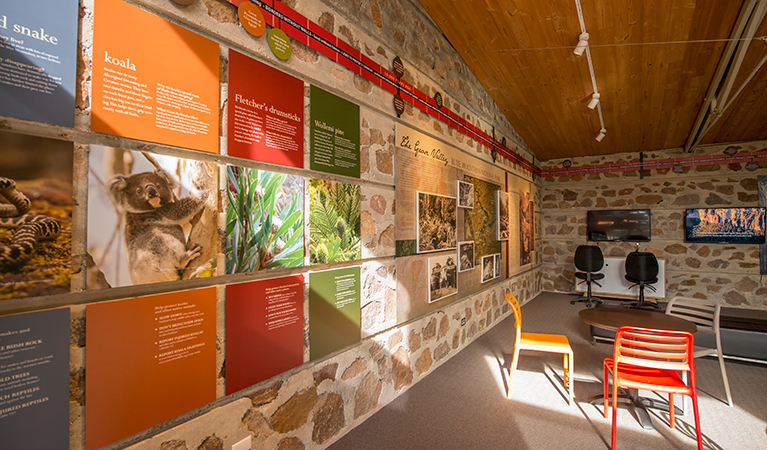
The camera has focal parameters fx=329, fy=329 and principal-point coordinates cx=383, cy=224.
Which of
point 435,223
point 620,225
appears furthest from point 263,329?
point 620,225

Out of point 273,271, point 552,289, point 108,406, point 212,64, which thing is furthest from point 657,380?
point 552,289

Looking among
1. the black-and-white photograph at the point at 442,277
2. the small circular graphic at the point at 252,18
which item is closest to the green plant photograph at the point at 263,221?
the small circular graphic at the point at 252,18

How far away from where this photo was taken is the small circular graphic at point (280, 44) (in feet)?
5.48

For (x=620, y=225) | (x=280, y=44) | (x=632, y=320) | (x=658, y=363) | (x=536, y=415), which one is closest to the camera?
(x=280, y=44)

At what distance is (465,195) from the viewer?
3.76 metres

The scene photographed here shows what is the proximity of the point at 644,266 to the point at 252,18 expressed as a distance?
6428 mm

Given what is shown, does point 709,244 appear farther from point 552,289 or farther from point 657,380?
point 657,380

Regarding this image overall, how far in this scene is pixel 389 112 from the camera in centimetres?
258

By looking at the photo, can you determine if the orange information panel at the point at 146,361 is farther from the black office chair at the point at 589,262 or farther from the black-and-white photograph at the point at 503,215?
the black office chair at the point at 589,262

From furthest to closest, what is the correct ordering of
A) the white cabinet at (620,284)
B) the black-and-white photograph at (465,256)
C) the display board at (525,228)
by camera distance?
the white cabinet at (620,284) → the display board at (525,228) → the black-and-white photograph at (465,256)

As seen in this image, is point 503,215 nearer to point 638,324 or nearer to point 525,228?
point 525,228

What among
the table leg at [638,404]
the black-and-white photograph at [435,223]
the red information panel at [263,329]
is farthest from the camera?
the black-and-white photograph at [435,223]

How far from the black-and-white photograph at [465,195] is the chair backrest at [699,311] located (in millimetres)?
2024

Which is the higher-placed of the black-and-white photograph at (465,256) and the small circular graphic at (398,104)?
the small circular graphic at (398,104)
